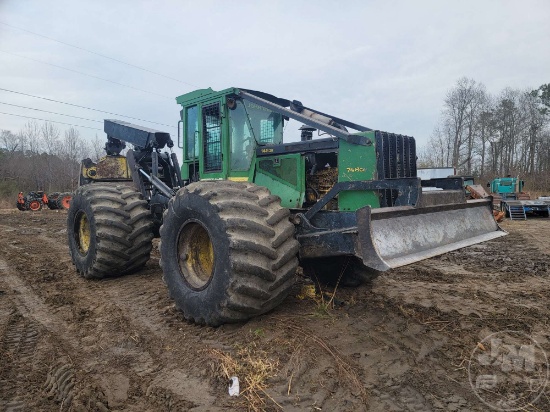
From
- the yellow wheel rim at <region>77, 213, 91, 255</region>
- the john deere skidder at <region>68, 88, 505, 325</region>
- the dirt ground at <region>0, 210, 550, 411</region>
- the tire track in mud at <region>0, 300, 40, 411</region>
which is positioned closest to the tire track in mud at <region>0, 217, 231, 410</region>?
the dirt ground at <region>0, 210, 550, 411</region>

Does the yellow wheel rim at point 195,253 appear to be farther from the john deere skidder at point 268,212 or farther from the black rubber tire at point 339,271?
the black rubber tire at point 339,271

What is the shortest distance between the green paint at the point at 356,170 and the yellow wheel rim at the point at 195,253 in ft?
5.38

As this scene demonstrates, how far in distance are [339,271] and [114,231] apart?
138 inches

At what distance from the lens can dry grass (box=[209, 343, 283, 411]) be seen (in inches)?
121

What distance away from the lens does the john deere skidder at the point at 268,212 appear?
409 cm

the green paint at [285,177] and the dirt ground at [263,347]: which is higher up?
the green paint at [285,177]

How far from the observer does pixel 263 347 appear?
3.84 meters

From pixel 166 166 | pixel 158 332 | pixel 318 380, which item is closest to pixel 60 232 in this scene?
pixel 166 166

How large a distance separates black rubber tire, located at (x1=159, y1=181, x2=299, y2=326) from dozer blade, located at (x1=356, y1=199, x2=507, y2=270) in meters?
0.80

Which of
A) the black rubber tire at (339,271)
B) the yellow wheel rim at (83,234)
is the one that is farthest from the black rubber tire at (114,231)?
the black rubber tire at (339,271)

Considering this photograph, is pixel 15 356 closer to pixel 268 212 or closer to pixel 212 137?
pixel 268 212

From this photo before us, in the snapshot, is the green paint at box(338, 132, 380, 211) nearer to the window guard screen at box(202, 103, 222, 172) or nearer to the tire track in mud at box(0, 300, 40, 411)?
the window guard screen at box(202, 103, 222, 172)

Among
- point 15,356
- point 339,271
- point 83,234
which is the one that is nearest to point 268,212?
point 339,271

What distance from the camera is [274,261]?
13.4 feet
